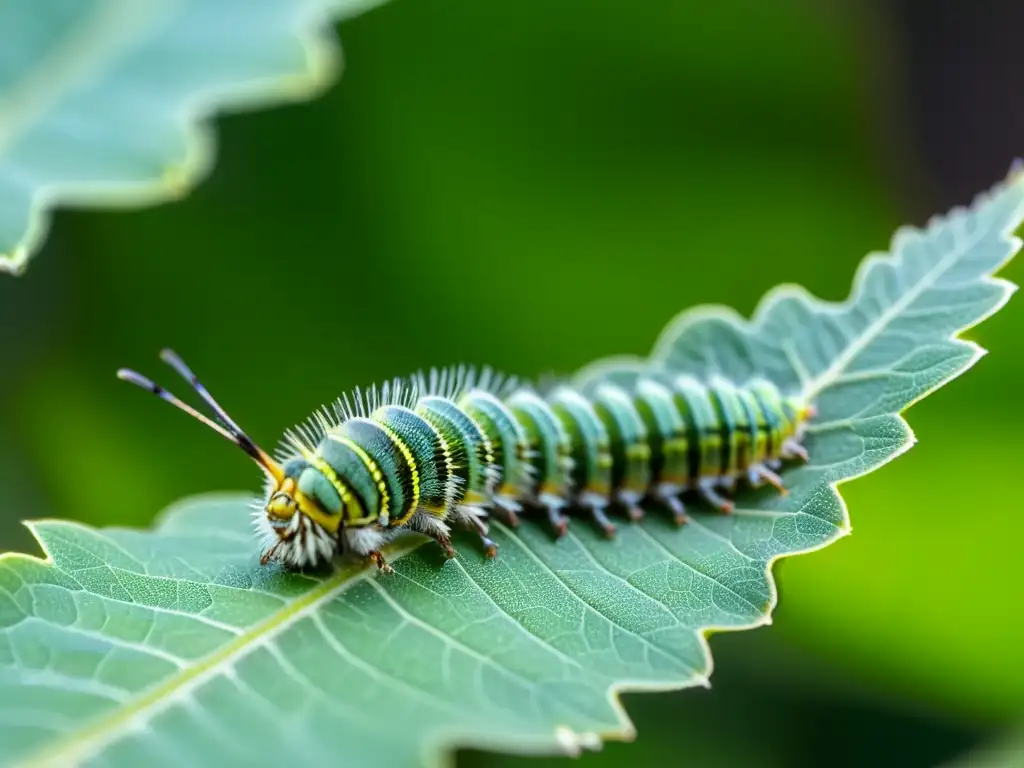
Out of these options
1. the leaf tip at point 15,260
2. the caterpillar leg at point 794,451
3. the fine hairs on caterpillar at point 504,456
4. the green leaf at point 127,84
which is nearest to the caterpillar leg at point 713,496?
the fine hairs on caterpillar at point 504,456

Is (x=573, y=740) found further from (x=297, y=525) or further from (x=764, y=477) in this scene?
(x=764, y=477)

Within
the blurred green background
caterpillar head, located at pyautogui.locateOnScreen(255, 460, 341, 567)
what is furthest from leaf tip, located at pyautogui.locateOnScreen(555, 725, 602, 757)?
the blurred green background

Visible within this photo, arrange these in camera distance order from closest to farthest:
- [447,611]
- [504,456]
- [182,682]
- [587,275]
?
[182,682], [447,611], [504,456], [587,275]

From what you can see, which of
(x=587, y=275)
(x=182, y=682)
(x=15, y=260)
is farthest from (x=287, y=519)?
(x=587, y=275)

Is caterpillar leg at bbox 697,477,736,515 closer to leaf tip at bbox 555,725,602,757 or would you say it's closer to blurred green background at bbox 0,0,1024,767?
blurred green background at bbox 0,0,1024,767

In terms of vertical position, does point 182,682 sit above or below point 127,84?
below

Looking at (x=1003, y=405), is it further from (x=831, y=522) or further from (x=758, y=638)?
(x=831, y=522)

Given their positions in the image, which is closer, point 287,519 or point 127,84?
point 287,519
